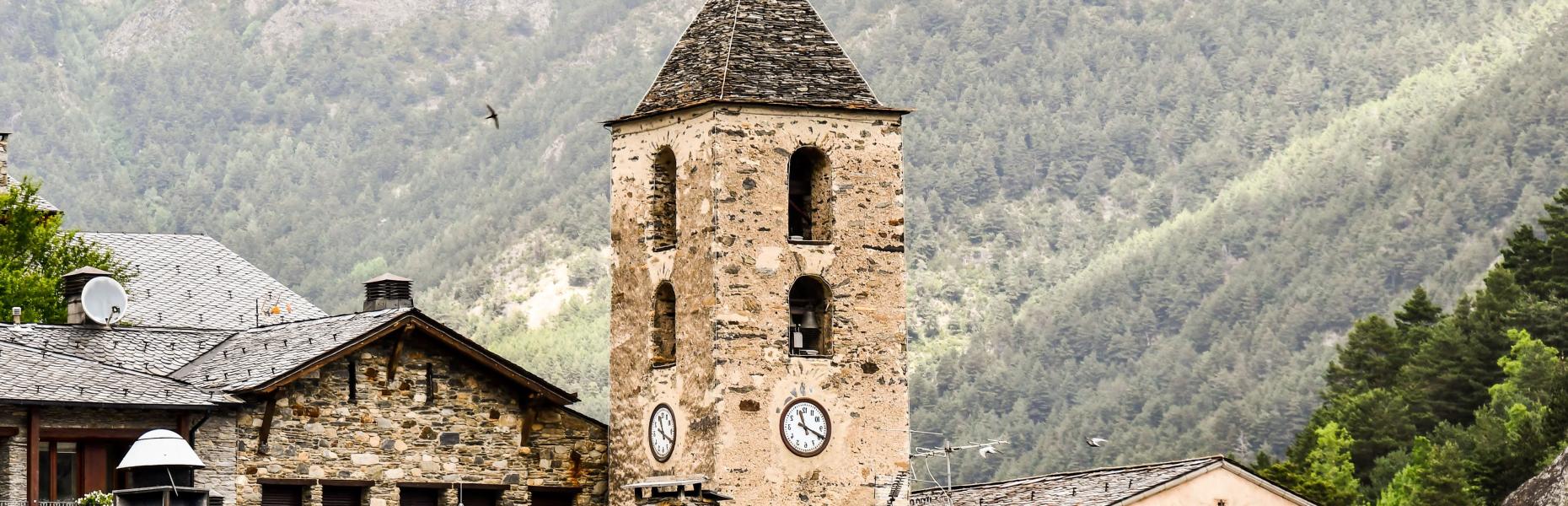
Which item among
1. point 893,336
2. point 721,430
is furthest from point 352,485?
point 893,336

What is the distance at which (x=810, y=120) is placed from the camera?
43125 millimetres

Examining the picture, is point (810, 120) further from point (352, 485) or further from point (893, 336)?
point (352, 485)

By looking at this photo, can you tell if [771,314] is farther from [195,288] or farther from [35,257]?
[35,257]

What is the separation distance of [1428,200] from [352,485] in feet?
434

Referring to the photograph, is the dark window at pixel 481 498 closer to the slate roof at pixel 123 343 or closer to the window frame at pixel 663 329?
the window frame at pixel 663 329

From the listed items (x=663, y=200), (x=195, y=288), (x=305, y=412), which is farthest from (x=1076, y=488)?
(x=195, y=288)

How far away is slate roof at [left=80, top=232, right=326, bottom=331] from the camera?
51062mm

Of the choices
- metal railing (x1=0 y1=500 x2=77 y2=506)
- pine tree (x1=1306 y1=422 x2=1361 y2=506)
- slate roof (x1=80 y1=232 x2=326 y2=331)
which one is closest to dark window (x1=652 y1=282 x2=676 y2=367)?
slate roof (x1=80 y1=232 x2=326 y2=331)

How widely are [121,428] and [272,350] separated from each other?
382cm

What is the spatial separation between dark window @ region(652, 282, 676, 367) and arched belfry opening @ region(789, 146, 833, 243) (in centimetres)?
215

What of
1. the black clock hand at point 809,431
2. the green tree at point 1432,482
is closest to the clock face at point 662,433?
the black clock hand at point 809,431

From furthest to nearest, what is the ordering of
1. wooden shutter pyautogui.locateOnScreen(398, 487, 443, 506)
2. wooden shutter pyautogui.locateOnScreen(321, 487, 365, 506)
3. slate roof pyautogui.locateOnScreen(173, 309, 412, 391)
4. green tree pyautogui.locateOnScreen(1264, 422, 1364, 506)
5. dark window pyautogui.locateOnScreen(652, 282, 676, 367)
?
green tree pyautogui.locateOnScreen(1264, 422, 1364, 506), dark window pyautogui.locateOnScreen(652, 282, 676, 367), wooden shutter pyautogui.locateOnScreen(398, 487, 443, 506), wooden shutter pyautogui.locateOnScreen(321, 487, 365, 506), slate roof pyautogui.locateOnScreen(173, 309, 412, 391)

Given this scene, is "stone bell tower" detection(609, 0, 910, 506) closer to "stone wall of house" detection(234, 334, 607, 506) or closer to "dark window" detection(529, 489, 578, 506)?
"dark window" detection(529, 489, 578, 506)

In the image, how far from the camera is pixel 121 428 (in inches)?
1495
